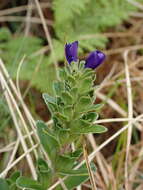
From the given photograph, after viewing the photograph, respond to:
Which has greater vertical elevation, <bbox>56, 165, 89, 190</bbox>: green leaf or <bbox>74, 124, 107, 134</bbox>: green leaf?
<bbox>74, 124, 107, 134</bbox>: green leaf

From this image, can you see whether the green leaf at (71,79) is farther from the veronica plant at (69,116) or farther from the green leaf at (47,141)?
the green leaf at (47,141)

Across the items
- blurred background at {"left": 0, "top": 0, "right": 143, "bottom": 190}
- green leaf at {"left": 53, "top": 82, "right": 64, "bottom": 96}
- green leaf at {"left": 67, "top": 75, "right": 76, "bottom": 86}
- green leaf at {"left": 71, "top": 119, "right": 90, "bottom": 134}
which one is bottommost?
blurred background at {"left": 0, "top": 0, "right": 143, "bottom": 190}

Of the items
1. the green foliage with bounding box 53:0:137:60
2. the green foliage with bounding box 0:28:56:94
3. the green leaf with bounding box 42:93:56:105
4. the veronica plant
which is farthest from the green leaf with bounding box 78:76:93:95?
the green foliage with bounding box 53:0:137:60

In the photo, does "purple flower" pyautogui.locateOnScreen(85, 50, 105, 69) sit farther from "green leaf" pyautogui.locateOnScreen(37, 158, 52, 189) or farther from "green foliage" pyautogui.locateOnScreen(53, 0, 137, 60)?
"green foliage" pyautogui.locateOnScreen(53, 0, 137, 60)

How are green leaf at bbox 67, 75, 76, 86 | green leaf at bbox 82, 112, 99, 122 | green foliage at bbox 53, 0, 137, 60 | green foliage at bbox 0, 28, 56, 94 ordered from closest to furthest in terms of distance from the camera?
green leaf at bbox 67, 75, 76, 86
green leaf at bbox 82, 112, 99, 122
green foliage at bbox 0, 28, 56, 94
green foliage at bbox 53, 0, 137, 60

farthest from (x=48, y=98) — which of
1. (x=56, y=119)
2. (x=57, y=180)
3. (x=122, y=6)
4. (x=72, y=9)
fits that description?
(x=122, y=6)

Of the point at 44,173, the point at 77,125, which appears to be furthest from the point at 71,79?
the point at 44,173

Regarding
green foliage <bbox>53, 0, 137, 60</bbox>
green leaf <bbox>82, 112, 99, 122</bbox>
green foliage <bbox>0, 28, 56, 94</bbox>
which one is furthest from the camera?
green foliage <bbox>53, 0, 137, 60</bbox>

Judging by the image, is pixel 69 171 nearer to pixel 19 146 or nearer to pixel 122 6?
pixel 19 146
